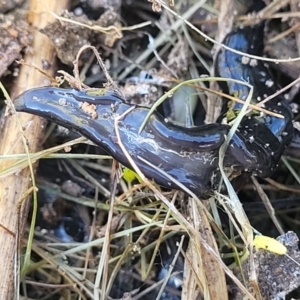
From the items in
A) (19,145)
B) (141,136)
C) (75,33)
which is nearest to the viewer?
(141,136)

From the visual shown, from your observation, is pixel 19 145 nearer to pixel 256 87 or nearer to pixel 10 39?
pixel 10 39

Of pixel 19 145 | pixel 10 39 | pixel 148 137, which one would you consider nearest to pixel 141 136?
pixel 148 137

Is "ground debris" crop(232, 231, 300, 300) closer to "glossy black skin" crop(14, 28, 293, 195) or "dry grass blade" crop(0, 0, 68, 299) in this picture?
"glossy black skin" crop(14, 28, 293, 195)

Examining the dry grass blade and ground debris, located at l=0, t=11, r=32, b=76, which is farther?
ground debris, located at l=0, t=11, r=32, b=76

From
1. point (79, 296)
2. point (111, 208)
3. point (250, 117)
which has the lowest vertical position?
point (79, 296)

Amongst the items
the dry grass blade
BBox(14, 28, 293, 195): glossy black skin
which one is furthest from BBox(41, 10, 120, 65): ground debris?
BBox(14, 28, 293, 195): glossy black skin

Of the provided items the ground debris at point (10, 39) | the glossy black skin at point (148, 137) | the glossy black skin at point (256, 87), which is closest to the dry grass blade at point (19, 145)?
the ground debris at point (10, 39)

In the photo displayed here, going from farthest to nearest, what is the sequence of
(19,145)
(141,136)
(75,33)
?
(75,33) < (19,145) < (141,136)

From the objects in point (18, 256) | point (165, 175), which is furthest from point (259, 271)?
point (18, 256)

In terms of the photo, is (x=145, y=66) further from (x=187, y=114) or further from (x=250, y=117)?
(x=250, y=117)

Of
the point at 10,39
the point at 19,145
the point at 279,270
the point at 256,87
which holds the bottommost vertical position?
the point at 279,270

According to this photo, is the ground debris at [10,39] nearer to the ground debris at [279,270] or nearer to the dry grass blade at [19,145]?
the dry grass blade at [19,145]
